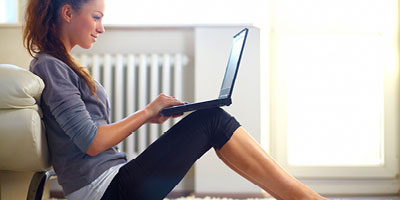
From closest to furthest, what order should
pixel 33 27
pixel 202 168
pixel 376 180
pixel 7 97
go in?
pixel 7 97, pixel 33 27, pixel 202 168, pixel 376 180

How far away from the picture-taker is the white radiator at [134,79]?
2432 millimetres

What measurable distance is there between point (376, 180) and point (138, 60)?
4.29ft

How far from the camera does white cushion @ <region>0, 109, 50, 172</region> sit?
1247mm

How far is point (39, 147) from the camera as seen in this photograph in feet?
4.17

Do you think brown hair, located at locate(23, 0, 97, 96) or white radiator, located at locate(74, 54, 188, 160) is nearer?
brown hair, located at locate(23, 0, 97, 96)

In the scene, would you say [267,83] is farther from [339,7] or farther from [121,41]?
[121,41]

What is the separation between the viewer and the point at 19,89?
1.25 m

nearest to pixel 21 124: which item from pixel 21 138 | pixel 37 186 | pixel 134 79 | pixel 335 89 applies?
pixel 21 138

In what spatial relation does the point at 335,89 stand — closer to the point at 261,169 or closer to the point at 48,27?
the point at 261,169

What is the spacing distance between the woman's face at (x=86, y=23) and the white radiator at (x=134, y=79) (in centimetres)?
99

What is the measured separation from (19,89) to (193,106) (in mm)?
413

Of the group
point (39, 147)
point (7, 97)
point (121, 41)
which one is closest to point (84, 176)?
point (39, 147)

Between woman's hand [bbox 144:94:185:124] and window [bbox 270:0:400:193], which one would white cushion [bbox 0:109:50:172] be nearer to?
woman's hand [bbox 144:94:185:124]

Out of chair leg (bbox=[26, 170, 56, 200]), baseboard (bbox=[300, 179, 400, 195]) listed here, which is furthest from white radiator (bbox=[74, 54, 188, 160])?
chair leg (bbox=[26, 170, 56, 200])
